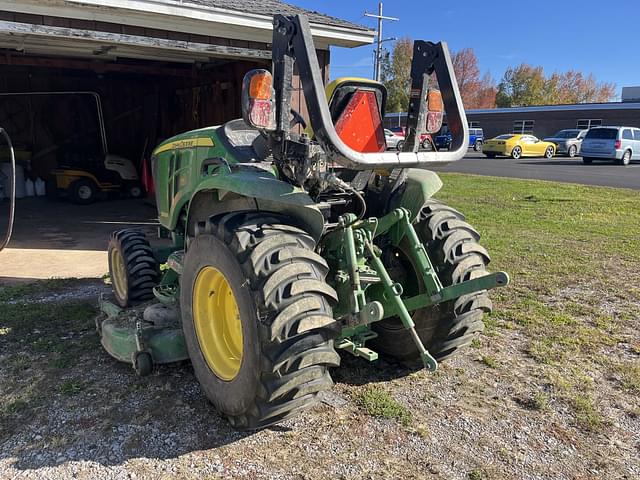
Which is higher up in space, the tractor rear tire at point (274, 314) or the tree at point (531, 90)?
the tree at point (531, 90)

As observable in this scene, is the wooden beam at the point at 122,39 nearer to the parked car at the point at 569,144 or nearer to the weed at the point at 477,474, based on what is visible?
the weed at the point at 477,474

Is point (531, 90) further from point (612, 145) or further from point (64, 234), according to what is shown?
point (64, 234)

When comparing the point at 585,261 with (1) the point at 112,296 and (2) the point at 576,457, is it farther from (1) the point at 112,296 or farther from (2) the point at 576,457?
(1) the point at 112,296

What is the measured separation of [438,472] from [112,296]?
3.72m

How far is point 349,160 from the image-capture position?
8.19 feet

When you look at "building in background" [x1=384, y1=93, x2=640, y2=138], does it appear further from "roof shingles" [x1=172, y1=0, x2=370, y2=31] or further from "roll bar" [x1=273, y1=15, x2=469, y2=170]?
"roll bar" [x1=273, y1=15, x2=469, y2=170]

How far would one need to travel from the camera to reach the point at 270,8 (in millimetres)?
7773

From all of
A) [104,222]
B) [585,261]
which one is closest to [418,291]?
[585,261]

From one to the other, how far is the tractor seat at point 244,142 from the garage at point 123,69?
0.60 m

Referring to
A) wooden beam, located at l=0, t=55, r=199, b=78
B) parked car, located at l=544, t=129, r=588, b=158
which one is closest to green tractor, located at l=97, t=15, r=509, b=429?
wooden beam, located at l=0, t=55, r=199, b=78

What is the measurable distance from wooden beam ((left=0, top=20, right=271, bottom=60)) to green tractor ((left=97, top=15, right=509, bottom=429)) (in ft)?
10.9

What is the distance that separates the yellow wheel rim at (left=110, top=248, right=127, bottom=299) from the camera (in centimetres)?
460

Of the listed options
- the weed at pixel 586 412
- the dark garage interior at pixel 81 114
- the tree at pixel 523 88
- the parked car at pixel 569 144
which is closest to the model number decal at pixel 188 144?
the weed at pixel 586 412

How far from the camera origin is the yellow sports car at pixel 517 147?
27500 mm
